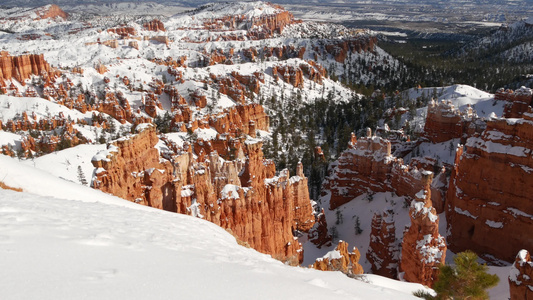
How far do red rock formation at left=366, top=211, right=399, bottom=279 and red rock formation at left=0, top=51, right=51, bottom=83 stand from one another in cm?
7304

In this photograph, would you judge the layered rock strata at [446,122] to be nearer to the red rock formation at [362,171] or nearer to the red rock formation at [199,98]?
the red rock formation at [362,171]

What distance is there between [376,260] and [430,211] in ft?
18.0

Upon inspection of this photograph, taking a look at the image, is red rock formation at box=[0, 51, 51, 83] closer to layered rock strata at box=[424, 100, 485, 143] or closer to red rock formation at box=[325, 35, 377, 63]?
layered rock strata at box=[424, 100, 485, 143]

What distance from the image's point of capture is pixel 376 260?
732 inches

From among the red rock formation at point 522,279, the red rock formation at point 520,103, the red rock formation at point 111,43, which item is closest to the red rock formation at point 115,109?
the red rock formation at point 520,103

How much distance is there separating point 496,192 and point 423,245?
19.3 feet

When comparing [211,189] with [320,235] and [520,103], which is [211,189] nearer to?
[320,235]

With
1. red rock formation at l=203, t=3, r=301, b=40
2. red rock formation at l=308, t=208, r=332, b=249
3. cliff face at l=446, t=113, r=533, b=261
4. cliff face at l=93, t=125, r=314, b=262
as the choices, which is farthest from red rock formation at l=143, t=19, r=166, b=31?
cliff face at l=446, t=113, r=533, b=261

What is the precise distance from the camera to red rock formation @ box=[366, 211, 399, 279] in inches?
705

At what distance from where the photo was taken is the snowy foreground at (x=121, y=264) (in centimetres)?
403

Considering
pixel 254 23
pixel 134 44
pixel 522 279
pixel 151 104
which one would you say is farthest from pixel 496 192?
pixel 254 23

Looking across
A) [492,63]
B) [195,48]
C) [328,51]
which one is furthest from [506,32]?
[195,48]

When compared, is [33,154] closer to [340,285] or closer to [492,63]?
[340,285]

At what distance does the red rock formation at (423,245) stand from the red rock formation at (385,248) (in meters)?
2.78
